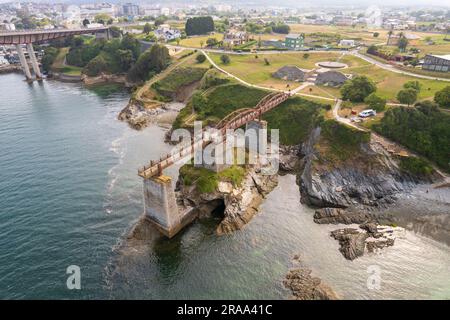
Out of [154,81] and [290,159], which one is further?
[154,81]

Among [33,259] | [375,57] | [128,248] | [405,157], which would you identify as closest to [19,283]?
[33,259]

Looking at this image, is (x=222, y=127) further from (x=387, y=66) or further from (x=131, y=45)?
(x=131, y=45)

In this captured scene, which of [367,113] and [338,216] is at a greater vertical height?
[367,113]

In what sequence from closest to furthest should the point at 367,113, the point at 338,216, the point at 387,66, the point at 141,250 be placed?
1. the point at 141,250
2. the point at 338,216
3. the point at 367,113
4. the point at 387,66

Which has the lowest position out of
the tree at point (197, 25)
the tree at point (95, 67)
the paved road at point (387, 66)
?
the tree at point (95, 67)

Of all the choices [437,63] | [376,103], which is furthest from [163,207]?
[437,63]

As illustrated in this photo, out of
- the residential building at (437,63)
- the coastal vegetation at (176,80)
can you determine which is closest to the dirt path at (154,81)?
the coastal vegetation at (176,80)

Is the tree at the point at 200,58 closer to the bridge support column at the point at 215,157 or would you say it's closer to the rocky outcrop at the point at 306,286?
the bridge support column at the point at 215,157

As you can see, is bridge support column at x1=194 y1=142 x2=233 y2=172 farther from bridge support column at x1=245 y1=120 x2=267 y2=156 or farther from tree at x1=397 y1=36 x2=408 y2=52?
tree at x1=397 y1=36 x2=408 y2=52
